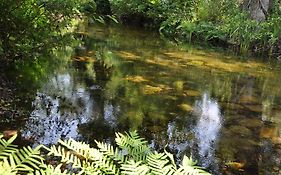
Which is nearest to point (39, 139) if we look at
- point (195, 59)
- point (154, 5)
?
point (195, 59)

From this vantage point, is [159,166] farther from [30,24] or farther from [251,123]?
[30,24]

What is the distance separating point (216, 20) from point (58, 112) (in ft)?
43.2

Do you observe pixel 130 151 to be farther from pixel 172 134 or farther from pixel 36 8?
pixel 36 8

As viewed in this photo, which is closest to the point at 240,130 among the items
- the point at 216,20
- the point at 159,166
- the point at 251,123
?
the point at 251,123

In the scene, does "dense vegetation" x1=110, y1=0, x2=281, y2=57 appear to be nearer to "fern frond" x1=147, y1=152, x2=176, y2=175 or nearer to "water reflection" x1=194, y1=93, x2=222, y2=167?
"water reflection" x1=194, y1=93, x2=222, y2=167

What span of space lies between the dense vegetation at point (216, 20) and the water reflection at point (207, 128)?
7.61m

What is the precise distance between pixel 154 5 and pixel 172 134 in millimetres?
16141

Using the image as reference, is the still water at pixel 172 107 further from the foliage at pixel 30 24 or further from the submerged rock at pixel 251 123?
the foliage at pixel 30 24

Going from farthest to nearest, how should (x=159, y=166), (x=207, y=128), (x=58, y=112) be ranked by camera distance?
(x=207, y=128), (x=58, y=112), (x=159, y=166)

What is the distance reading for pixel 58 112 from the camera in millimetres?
5680

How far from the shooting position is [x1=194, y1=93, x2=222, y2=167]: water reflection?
4.82 metres

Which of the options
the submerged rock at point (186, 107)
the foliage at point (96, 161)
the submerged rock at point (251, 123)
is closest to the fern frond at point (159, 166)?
the foliage at point (96, 161)

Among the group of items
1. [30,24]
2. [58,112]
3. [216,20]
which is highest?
[30,24]

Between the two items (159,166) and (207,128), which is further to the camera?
(207,128)
